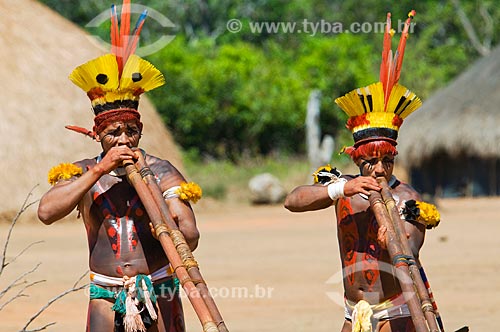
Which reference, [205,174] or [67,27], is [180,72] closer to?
[205,174]

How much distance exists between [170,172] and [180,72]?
67.2 feet

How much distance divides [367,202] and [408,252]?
454 millimetres

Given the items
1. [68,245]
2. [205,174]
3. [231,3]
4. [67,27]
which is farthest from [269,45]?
[68,245]

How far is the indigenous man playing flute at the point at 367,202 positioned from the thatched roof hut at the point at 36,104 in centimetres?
1122

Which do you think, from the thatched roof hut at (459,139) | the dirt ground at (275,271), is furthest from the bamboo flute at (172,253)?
the thatched roof hut at (459,139)

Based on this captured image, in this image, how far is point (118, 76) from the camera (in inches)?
162

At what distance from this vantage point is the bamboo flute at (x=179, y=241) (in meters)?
3.66

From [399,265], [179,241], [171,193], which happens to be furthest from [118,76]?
[399,265]

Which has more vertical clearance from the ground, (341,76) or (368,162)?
(341,76)

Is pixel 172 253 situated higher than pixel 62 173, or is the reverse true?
pixel 62 173

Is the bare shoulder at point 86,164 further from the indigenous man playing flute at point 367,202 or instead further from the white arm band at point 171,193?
the indigenous man playing flute at point 367,202

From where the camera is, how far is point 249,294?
8.43 m

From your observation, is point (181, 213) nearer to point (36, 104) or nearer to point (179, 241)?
point (179, 241)

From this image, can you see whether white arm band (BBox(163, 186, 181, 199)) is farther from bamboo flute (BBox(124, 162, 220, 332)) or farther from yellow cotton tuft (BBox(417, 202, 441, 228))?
yellow cotton tuft (BBox(417, 202, 441, 228))
